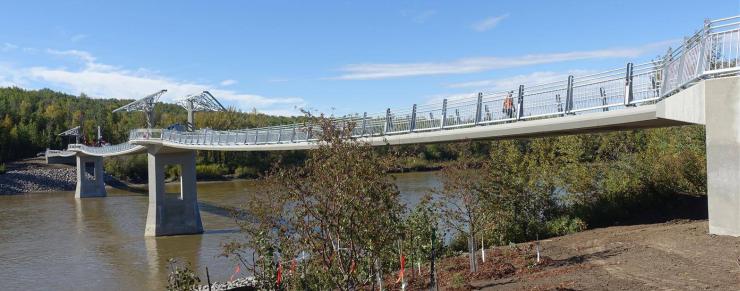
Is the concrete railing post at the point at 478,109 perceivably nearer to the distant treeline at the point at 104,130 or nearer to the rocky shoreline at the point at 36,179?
the distant treeline at the point at 104,130

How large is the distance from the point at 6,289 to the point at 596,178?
67.3 ft

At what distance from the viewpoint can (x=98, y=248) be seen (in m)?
30.1

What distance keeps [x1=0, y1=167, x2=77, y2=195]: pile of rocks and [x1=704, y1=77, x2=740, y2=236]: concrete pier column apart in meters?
78.3

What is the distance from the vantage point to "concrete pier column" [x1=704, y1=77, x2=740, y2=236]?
377 inches

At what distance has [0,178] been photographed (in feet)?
249

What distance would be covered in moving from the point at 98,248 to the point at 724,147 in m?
28.3

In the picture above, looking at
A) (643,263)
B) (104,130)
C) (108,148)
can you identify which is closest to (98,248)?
(643,263)

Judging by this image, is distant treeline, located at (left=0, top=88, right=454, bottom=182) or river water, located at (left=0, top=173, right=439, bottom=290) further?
distant treeline, located at (left=0, top=88, right=454, bottom=182)

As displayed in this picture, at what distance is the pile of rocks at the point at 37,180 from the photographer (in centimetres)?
7388

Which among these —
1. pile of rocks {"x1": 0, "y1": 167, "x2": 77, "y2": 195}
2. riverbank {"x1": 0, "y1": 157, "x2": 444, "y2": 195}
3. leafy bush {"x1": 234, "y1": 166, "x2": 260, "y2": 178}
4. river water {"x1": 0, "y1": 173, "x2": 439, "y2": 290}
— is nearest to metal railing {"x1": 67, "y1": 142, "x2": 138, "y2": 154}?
river water {"x1": 0, "y1": 173, "x2": 439, "y2": 290}

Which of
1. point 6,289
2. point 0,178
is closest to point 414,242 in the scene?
point 6,289

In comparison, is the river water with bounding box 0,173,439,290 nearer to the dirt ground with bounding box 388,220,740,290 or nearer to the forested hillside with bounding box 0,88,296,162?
the dirt ground with bounding box 388,220,740,290

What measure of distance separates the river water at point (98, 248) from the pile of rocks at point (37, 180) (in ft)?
79.0

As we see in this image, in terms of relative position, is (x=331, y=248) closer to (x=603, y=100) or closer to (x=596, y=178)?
(x=603, y=100)
